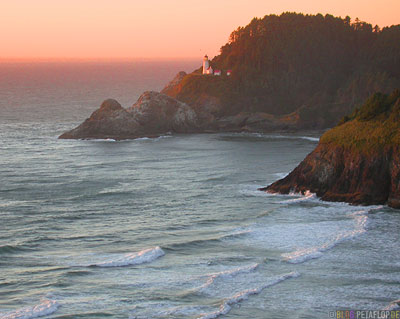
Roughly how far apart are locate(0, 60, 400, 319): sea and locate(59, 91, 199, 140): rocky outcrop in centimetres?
2549

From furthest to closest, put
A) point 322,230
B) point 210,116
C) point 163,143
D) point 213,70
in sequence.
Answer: point 213,70, point 210,116, point 163,143, point 322,230

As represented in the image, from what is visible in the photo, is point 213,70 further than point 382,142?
Yes

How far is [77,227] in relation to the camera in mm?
45375

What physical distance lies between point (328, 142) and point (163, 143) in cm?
4261

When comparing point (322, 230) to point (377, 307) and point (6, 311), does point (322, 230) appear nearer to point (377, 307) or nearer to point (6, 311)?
point (377, 307)

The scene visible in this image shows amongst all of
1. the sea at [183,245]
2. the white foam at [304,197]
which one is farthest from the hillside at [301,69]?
the white foam at [304,197]

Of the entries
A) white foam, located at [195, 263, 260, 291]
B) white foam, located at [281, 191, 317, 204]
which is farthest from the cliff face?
white foam, located at [195, 263, 260, 291]

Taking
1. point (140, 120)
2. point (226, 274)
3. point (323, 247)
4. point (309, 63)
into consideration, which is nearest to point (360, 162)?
point (323, 247)

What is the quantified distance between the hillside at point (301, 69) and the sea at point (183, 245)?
128ft

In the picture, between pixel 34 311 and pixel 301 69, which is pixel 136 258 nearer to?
pixel 34 311

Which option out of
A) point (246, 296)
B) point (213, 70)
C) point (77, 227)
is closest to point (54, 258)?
point (77, 227)

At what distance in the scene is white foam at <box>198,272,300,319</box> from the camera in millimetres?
28827

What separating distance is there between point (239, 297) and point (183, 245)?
32.2 ft

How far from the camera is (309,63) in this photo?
414 feet
